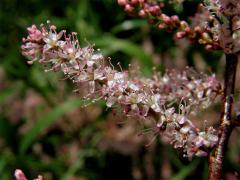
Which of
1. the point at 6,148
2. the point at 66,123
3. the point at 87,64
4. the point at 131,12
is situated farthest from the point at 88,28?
the point at 87,64

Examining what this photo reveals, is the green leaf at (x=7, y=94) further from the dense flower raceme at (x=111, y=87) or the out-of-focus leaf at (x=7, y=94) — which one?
the dense flower raceme at (x=111, y=87)

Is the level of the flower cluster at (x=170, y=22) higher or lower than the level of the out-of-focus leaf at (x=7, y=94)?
higher

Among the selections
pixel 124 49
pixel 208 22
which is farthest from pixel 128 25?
pixel 208 22

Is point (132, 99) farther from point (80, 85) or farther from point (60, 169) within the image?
point (60, 169)

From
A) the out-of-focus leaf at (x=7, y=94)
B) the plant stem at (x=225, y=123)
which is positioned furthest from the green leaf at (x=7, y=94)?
the plant stem at (x=225, y=123)

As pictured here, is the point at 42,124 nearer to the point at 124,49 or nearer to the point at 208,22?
the point at 124,49

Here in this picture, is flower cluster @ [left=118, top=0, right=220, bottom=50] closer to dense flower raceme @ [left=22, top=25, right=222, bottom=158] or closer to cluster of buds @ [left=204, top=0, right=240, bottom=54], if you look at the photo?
cluster of buds @ [left=204, top=0, right=240, bottom=54]

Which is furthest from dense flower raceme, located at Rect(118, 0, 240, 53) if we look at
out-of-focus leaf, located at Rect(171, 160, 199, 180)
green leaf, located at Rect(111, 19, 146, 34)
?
green leaf, located at Rect(111, 19, 146, 34)
